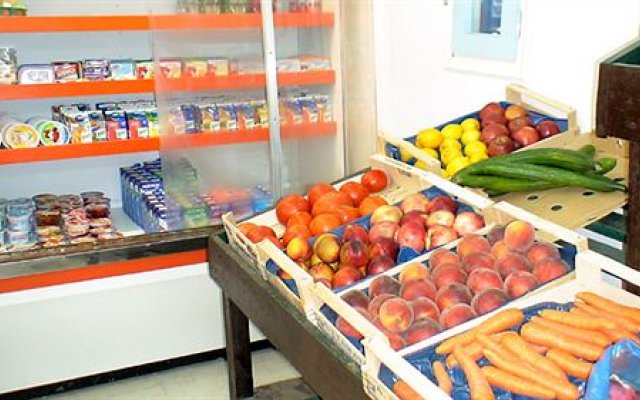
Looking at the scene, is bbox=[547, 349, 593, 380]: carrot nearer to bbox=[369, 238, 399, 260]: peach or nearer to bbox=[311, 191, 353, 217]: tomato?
bbox=[369, 238, 399, 260]: peach

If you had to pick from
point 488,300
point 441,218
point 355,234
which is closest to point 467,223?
point 441,218

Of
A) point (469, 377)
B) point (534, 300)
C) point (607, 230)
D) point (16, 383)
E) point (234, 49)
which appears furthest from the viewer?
point (234, 49)

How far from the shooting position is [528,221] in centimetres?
167

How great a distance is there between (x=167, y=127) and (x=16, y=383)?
4.23ft

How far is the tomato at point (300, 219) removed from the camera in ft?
6.74

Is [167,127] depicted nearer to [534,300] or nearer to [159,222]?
[159,222]

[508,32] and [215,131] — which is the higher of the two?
[508,32]

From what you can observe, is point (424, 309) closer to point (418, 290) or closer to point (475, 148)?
point (418, 290)

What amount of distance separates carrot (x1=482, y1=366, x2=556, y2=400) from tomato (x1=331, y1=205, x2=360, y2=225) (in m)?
0.87

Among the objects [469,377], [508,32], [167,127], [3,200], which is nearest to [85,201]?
[3,200]

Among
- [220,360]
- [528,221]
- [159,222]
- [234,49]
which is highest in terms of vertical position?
[234,49]

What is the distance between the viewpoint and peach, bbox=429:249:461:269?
5.36 ft

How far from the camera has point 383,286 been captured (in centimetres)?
160

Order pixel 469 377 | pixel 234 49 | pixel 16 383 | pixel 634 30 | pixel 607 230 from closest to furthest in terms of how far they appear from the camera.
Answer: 1. pixel 469 377
2. pixel 607 230
3. pixel 634 30
4. pixel 16 383
5. pixel 234 49
